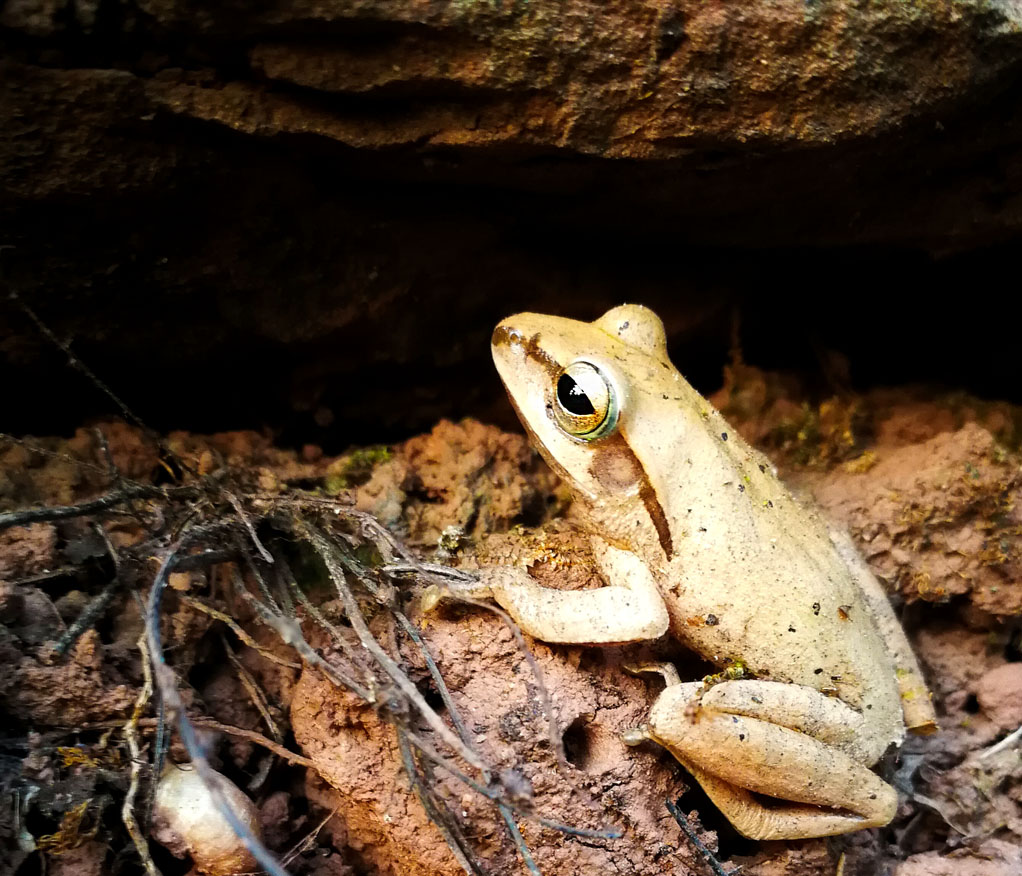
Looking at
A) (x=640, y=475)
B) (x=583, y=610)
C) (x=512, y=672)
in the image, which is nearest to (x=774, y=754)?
(x=583, y=610)

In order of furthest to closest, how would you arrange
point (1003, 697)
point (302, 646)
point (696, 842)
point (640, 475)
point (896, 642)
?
point (1003, 697)
point (896, 642)
point (640, 475)
point (696, 842)
point (302, 646)

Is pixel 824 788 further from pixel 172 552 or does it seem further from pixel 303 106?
pixel 303 106

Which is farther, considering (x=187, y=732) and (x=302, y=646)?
(x=302, y=646)

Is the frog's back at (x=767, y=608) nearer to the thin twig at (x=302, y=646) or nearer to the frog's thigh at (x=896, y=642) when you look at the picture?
the frog's thigh at (x=896, y=642)

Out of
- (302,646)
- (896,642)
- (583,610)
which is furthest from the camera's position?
(896,642)

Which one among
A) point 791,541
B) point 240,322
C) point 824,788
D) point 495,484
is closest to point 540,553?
point 495,484

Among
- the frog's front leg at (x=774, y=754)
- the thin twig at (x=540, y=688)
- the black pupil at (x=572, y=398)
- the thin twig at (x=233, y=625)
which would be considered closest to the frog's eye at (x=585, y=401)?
the black pupil at (x=572, y=398)

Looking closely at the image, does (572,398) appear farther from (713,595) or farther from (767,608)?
(767,608)
